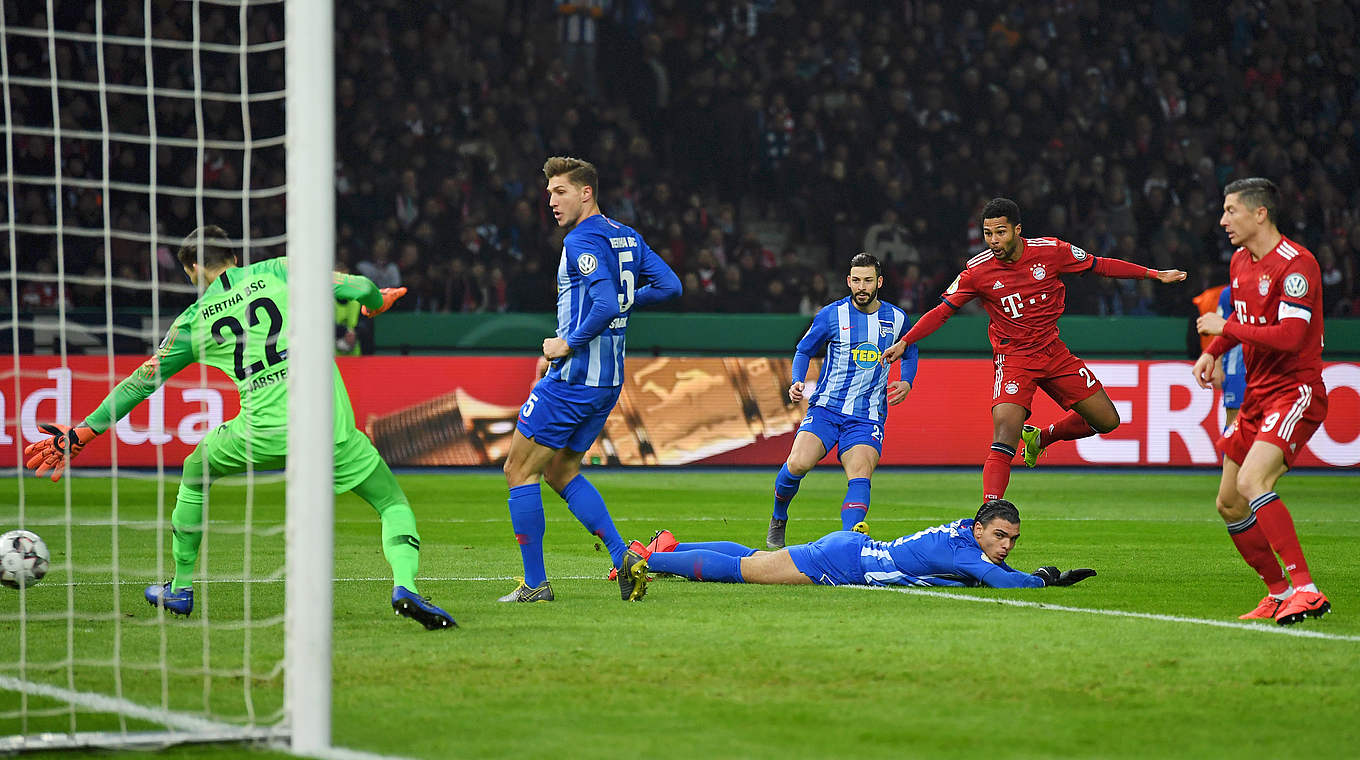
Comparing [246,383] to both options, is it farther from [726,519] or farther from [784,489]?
[726,519]

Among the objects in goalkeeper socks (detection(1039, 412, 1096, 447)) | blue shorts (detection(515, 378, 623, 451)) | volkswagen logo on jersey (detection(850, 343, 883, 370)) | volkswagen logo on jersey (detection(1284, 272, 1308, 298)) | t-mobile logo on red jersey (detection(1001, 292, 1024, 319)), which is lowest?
goalkeeper socks (detection(1039, 412, 1096, 447))

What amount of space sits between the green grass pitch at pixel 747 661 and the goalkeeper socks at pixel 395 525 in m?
0.25

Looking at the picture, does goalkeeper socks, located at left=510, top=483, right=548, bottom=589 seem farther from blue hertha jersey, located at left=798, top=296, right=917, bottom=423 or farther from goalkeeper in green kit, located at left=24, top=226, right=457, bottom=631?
blue hertha jersey, located at left=798, top=296, right=917, bottom=423

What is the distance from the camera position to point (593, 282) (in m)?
7.52

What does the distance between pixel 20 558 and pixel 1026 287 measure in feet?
19.9

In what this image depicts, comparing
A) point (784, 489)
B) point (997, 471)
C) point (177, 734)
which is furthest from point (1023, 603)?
point (177, 734)

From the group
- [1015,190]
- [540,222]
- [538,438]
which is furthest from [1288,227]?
[538,438]

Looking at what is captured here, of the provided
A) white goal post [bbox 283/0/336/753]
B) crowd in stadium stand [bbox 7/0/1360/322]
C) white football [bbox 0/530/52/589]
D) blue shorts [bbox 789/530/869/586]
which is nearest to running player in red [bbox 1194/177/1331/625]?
blue shorts [bbox 789/530/869/586]

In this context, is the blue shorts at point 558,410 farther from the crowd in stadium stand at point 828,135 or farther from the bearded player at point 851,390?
the crowd in stadium stand at point 828,135

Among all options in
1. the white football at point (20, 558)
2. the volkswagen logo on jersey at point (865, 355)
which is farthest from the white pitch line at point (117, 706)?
the volkswagen logo on jersey at point (865, 355)

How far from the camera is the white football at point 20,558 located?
286 inches

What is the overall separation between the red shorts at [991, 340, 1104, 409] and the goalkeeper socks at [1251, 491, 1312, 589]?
10.5 feet

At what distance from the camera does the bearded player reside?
10133 mm

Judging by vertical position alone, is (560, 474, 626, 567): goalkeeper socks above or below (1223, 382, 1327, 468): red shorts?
below
